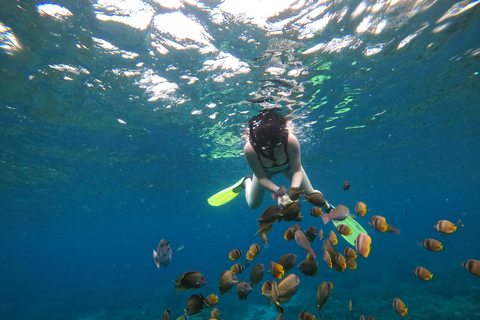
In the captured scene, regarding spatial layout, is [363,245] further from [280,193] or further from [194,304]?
[194,304]

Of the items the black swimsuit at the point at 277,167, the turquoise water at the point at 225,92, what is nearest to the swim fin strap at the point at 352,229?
the black swimsuit at the point at 277,167

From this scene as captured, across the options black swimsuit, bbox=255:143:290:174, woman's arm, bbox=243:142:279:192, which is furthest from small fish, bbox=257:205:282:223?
black swimsuit, bbox=255:143:290:174

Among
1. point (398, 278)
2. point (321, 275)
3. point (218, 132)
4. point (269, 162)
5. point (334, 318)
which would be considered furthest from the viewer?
point (321, 275)

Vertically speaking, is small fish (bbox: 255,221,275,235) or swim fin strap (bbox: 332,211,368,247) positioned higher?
small fish (bbox: 255,221,275,235)

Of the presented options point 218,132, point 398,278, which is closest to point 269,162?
point 218,132

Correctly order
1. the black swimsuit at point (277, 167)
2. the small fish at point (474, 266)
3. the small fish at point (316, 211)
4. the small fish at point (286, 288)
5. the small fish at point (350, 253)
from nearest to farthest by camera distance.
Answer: the small fish at point (286, 288), the small fish at point (350, 253), the small fish at point (474, 266), the small fish at point (316, 211), the black swimsuit at point (277, 167)

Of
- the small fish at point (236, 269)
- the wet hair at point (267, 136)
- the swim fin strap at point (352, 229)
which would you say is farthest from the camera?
the swim fin strap at point (352, 229)

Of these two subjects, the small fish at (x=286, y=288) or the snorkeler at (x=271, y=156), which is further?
the snorkeler at (x=271, y=156)

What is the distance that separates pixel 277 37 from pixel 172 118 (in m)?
8.64

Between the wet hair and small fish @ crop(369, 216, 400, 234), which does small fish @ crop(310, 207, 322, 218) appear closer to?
small fish @ crop(369, 216, 400, 234)

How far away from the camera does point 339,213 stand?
3.84 meters

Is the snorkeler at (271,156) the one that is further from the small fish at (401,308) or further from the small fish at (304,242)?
the small fish at (401,308)

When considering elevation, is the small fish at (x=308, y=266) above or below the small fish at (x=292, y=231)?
below

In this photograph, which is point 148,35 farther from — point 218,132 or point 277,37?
point 218,132
